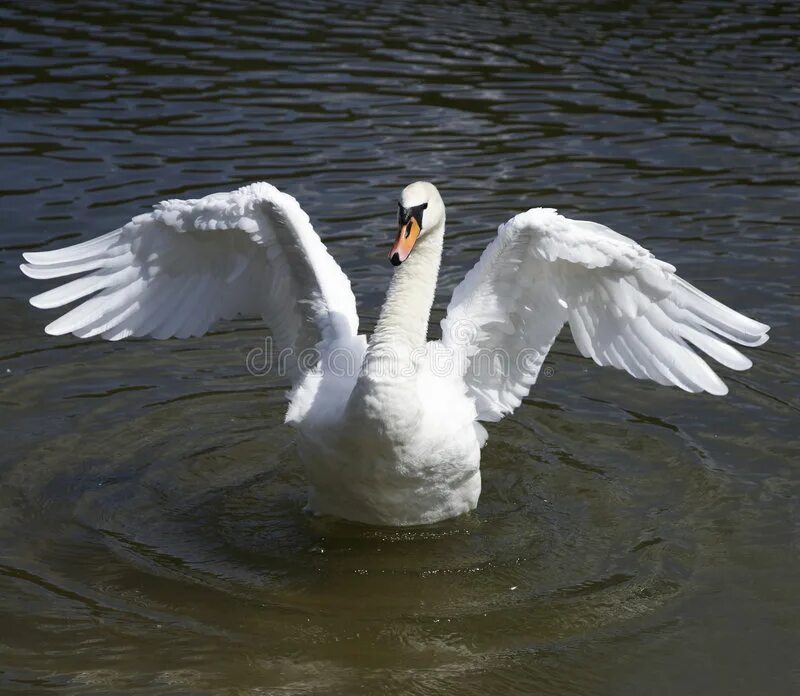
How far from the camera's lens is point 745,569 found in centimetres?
698

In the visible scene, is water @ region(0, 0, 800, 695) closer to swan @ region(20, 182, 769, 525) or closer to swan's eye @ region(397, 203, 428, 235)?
swan @ region(20, 182, 769, 525)

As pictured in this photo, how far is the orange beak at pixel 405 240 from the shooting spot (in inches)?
258

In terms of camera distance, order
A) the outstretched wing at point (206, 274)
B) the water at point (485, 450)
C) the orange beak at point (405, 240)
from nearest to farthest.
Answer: the water at point (485, 450) → the orange beak at point (405, 240) → the outstretched wing at point (206, 274)

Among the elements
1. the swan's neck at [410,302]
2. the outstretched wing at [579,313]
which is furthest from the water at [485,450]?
the swan's neck at [410,302]

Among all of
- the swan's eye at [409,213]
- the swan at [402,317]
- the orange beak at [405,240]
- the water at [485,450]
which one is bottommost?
the water at [485,450]

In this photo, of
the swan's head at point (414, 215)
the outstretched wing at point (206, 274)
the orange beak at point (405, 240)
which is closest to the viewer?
the orange beak at point (405, 240)

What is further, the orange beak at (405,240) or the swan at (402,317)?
the swan at (402,317)

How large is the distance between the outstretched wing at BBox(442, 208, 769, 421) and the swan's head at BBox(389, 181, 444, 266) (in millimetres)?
Result: 381

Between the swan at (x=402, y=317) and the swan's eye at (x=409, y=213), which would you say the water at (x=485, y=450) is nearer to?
the swan at (x=402, y=317)

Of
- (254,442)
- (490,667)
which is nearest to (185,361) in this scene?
(254,442)

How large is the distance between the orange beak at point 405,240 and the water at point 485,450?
1721 millimetres

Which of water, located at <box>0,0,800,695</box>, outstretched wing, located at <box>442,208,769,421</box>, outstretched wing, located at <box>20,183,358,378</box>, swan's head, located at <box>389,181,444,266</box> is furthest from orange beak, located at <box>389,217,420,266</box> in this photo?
water, located at <box>0,0,800,695</box>

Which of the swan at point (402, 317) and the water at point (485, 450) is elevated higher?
the swan at point (402, 317)

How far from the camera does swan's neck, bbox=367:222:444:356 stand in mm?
6699
